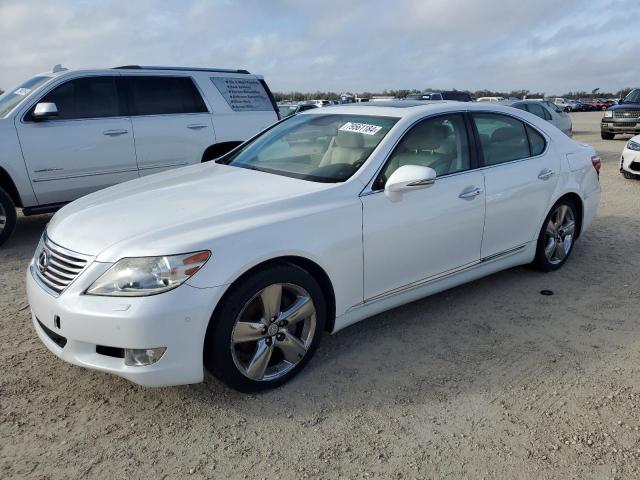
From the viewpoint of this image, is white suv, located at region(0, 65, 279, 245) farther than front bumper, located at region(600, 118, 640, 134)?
No

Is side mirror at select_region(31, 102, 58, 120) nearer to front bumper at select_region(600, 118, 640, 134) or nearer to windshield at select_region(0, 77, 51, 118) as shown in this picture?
windshield at select_region(0, 77, 51, 118)

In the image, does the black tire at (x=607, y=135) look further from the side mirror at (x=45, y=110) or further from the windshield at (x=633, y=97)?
the side mirror at (x=45, y=110)

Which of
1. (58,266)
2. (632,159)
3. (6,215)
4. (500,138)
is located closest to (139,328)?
(58,266)

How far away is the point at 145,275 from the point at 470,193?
2.36 meters

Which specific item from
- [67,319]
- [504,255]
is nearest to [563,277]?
[504,255]

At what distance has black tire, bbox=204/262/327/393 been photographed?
278cm

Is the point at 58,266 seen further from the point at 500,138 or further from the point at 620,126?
the point at 620,126

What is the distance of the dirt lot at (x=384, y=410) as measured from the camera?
2.53 meters

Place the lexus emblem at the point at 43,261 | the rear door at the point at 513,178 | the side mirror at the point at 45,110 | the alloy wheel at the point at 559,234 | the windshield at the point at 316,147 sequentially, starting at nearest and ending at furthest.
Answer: the lexus emblem at the point at 43,261, the windshield at the point at 316,147, the rear door at the point at 513,178, the alloy wheel at the point at 559,234, the side mirror at the point at 45,110

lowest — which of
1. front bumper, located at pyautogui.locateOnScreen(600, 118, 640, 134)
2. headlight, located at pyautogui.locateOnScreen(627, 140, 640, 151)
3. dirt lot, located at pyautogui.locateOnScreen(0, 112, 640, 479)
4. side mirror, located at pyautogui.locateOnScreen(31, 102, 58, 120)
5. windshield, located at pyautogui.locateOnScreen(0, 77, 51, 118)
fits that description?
front bumper, located at pyautogui.locateOnScreen(600, 118, 640, 134)

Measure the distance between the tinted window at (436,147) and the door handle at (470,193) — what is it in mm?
164

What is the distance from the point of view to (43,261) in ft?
10.2

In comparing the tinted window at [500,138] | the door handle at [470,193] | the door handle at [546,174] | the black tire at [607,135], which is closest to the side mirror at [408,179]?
the door handle at [470,193]

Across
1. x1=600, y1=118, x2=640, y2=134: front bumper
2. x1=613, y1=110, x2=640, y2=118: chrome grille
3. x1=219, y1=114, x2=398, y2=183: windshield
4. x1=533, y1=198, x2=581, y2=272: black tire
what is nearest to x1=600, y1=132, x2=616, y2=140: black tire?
x1=600, y1=118, x2=640, y2=134: front bumper
